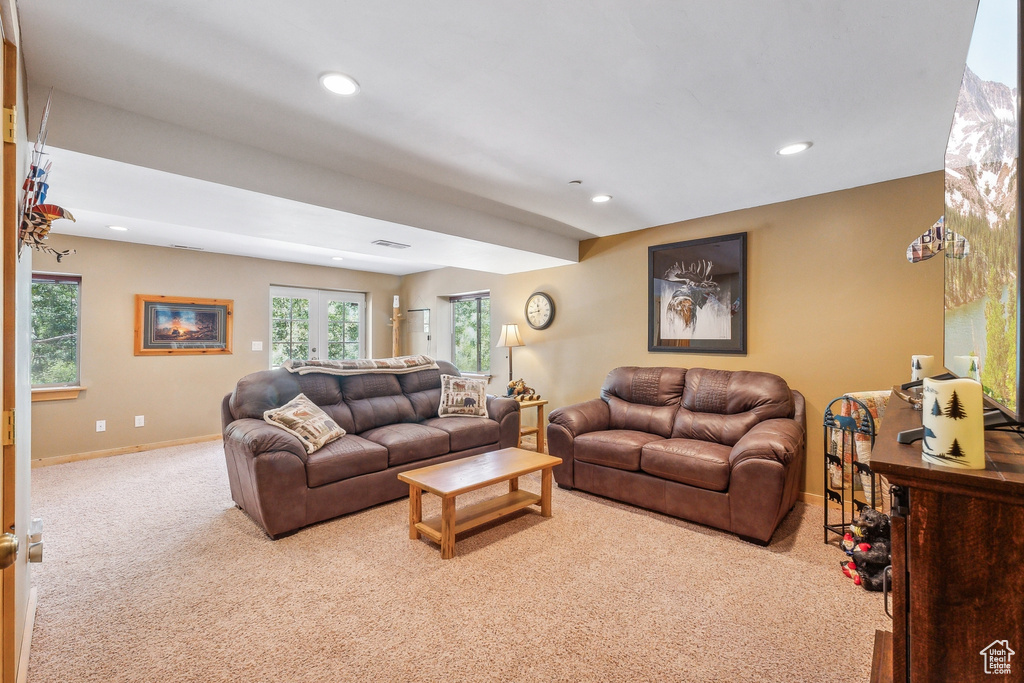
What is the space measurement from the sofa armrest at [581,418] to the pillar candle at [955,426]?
274cm

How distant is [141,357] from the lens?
4.82 metres

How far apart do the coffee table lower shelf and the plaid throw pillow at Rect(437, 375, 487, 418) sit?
1.13 m

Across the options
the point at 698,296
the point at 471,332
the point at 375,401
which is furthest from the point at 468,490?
the point at 471,332

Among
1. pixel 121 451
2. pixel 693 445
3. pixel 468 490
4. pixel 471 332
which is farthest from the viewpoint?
pixel 471 332

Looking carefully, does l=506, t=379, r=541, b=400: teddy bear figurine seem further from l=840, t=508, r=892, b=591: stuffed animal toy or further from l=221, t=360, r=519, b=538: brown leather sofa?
l=840, t=508, r=892, b=591: stuffed animal toy

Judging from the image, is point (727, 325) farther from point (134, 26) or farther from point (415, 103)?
point (134, 26)

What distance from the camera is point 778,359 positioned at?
356 centimetres

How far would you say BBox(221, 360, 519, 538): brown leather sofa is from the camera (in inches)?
108

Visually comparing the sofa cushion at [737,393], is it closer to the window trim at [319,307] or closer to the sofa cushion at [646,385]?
the sofa cushion at [646,385]

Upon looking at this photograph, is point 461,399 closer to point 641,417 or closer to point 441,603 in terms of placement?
point 641,417

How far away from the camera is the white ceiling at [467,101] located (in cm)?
155

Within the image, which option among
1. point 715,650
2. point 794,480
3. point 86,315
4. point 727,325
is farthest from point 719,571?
point 86,315

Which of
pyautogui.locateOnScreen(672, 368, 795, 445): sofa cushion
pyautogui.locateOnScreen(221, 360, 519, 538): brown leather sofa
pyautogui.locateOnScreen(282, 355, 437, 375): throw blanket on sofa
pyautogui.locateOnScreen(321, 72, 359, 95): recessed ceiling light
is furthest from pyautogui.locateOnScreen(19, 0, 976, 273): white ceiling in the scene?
pyautogui.locateOnScreen(672, 368, 795, 445): sofa cushion

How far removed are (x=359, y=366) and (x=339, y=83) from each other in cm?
258
